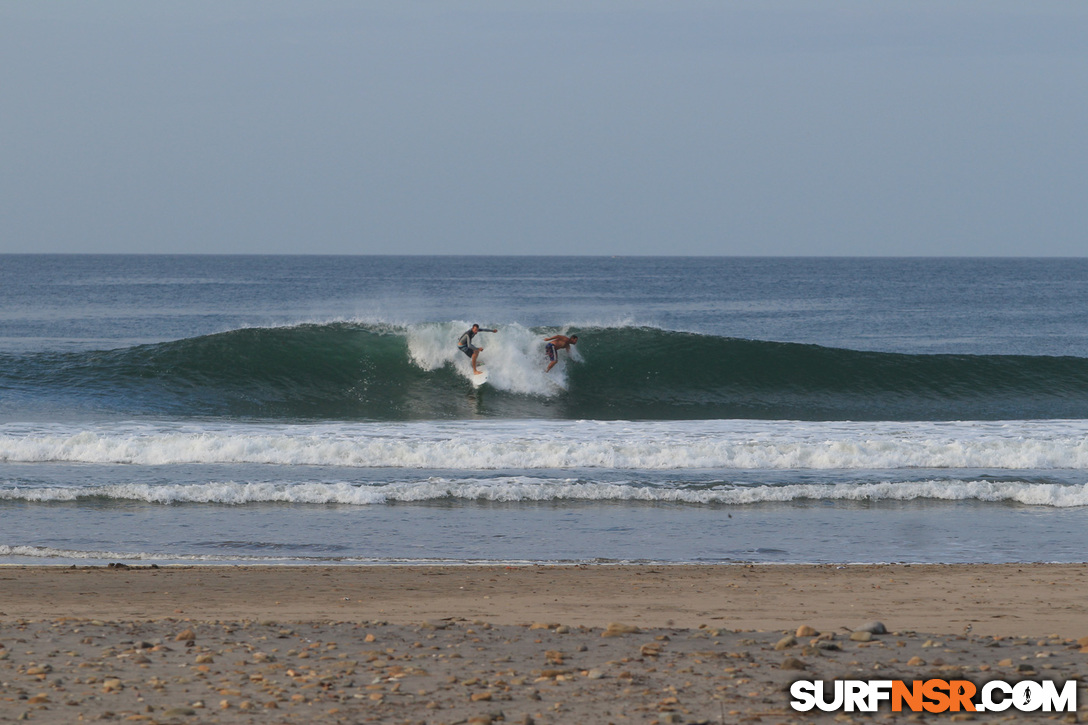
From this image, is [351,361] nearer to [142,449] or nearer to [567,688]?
[142,449]

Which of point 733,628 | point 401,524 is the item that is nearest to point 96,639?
point 733,628

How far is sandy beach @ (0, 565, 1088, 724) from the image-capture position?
4.18 metres

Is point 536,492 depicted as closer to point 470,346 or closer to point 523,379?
point 523,379

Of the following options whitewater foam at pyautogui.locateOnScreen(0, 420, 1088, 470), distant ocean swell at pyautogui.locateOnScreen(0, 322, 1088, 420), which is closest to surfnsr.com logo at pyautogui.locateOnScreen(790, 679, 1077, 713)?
whitewater foam at pyautogui.locateOnScreen(0, 420, 1088, 470)

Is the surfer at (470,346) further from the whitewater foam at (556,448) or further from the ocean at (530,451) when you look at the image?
the whitewater foam at (556,448)

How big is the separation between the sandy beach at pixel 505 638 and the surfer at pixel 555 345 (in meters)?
13.0

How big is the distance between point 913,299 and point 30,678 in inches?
2414

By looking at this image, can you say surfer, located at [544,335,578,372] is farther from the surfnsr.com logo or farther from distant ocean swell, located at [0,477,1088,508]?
the surfnsr.com logo

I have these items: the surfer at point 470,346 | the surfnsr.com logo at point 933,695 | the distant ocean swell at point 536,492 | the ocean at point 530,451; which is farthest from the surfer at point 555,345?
the surfnsr.com logo at point 933,695

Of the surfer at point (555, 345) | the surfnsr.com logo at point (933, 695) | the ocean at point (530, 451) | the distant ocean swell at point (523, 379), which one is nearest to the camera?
the surfnsr.com logo at point (933, 695)

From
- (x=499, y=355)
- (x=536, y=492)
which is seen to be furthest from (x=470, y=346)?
(x=536, y=492)

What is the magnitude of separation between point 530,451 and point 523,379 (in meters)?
7.79

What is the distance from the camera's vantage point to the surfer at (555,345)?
68.2 feet

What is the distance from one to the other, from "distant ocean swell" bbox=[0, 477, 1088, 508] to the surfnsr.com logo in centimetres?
619
